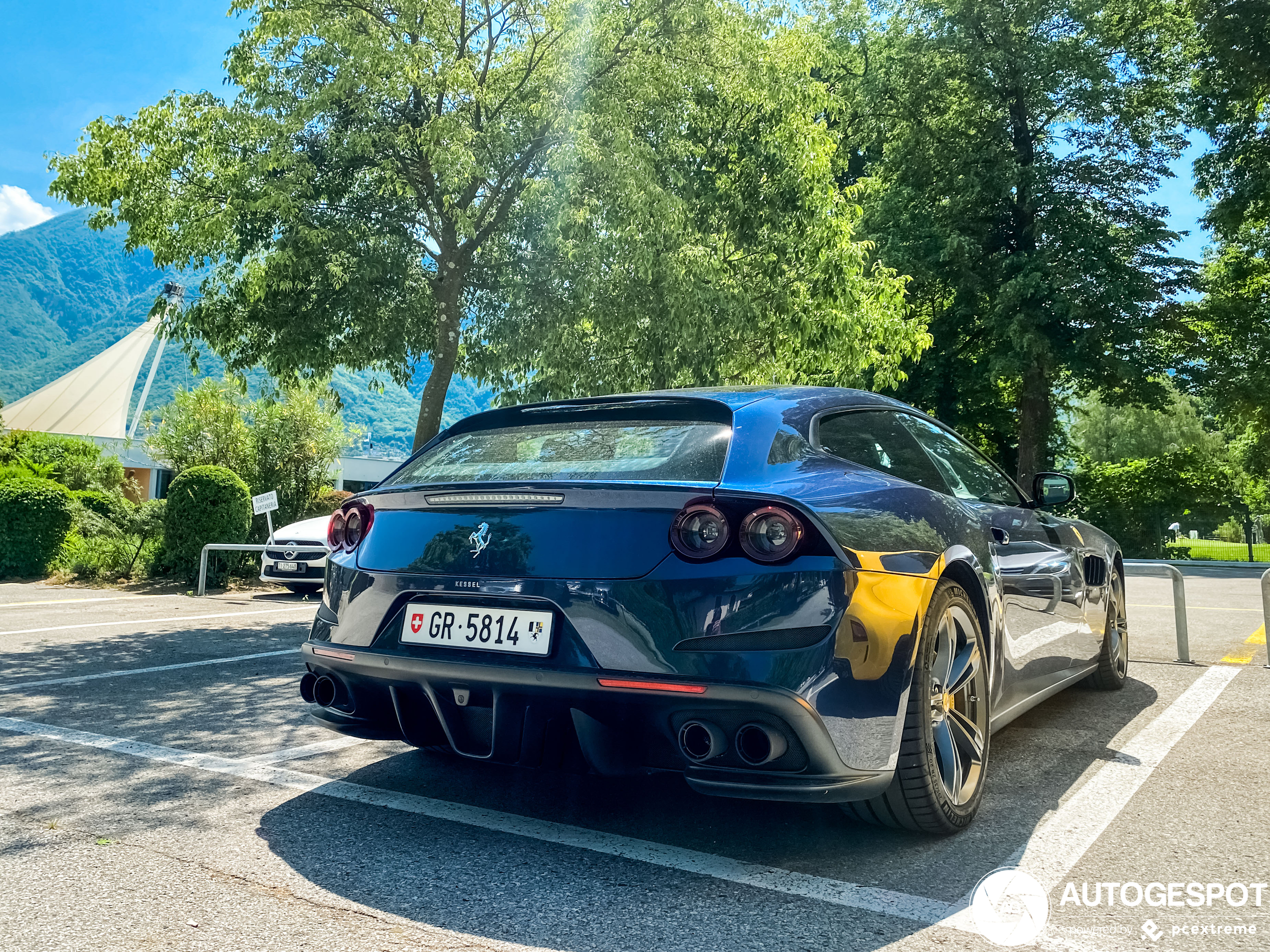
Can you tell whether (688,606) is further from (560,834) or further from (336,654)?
(336,654)

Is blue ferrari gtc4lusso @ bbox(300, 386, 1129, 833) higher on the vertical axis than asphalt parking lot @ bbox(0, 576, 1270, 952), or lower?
higher

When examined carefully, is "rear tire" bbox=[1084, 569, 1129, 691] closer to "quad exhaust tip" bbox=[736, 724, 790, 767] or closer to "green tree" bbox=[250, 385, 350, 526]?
"quad exhaust tip" bbox=[736, 724, 790, 767]

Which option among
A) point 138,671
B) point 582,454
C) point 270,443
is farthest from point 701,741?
point 270,443

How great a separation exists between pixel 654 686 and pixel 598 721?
0.75 feet

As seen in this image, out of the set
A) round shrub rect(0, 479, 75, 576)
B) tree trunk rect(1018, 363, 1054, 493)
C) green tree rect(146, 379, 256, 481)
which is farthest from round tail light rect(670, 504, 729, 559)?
tree trunk rect(1018, 363, 1054, 493)

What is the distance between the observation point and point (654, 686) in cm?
282

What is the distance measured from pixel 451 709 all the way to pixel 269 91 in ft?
28.5

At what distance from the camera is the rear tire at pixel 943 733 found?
3.11m

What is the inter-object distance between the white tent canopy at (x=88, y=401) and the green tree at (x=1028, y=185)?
56107 mm

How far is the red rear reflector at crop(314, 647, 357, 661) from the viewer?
335 cm

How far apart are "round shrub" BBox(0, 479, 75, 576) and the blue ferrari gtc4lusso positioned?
43.9ft

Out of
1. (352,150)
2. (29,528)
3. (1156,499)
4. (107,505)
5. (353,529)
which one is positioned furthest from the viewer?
(1156,499)

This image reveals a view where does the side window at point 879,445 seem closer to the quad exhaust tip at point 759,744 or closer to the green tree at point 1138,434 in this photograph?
the quad exhaust tip at point 759,744

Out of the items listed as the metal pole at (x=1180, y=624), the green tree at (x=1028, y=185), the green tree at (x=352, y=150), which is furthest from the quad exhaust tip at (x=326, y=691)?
the green tree at (x=1028, y=185)
